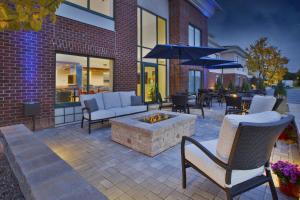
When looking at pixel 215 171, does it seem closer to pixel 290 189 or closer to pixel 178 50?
pixel 290 189

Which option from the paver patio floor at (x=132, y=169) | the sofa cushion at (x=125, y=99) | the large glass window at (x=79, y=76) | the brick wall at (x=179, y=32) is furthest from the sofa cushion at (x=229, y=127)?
the brick wall at (x=179, y=32)

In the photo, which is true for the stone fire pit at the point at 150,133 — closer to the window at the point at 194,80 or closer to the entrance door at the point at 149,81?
the entrance door at the point at 149,81

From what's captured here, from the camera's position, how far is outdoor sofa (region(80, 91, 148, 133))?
5008 mm

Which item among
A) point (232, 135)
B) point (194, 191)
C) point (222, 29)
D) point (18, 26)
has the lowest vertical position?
point (194, 191)

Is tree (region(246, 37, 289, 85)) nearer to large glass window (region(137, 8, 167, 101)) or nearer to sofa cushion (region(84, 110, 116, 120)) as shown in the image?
large glass window (region(137, 8, 167, 101))

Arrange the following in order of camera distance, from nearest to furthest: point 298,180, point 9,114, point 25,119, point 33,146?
point 298,180 → point 33,146 → point 9,114 → point 25,119

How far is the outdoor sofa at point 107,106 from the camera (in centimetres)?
501

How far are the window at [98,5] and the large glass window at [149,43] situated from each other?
2409 millimetres

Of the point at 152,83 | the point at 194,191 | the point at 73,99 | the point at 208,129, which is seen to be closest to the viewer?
the point at 194,191

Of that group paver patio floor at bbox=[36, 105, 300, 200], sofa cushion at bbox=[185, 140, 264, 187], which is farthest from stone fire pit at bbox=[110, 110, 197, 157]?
sofa cushion at bbox=[185, 140, 264, 187]

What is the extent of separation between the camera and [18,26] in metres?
1.59

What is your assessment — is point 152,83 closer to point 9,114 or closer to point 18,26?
point 9,114

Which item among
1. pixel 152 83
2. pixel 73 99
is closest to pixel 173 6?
pixel 152 83

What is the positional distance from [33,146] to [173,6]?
1110 cm
